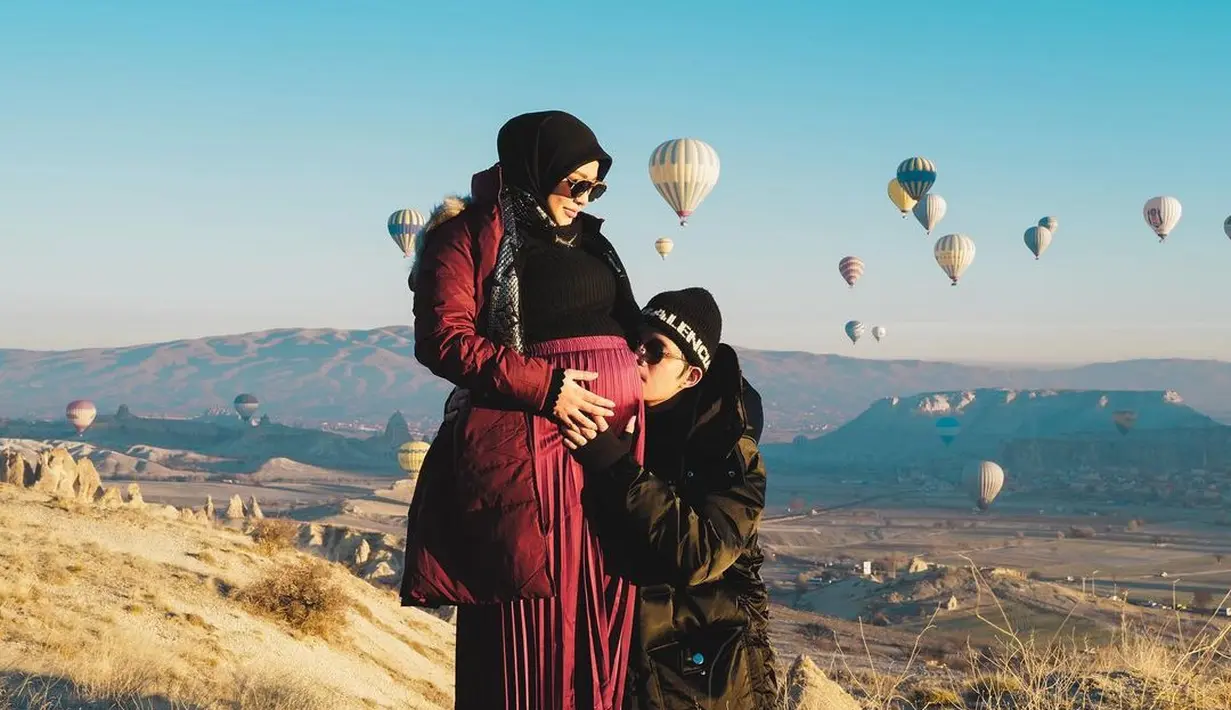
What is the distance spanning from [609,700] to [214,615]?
429 inches

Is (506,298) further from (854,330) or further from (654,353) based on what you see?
(854,330)

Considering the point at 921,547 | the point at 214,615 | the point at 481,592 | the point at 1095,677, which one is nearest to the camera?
the point at 481,592

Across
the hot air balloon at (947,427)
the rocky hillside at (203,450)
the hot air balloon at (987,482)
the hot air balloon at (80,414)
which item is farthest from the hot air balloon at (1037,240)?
the rocky hillside at (203,450)

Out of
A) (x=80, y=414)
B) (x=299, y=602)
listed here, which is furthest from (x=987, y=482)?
(x=299, y=602)

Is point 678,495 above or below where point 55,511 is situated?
above

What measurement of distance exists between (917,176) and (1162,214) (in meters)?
17.8

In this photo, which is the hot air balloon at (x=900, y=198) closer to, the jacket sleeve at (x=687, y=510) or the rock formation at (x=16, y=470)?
the rock formation at (x=16, y=470)

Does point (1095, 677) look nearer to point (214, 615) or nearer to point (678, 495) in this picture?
point (678, 495)

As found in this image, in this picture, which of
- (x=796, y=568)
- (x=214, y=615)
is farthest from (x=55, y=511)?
(x=796, y=568)

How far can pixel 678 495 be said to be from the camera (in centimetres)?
327

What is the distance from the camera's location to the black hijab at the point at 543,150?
331cm

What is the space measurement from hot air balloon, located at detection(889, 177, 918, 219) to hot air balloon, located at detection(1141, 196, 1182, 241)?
16266 millimetres

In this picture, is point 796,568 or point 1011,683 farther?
point 796,568

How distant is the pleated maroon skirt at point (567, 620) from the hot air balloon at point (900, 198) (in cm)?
7002
